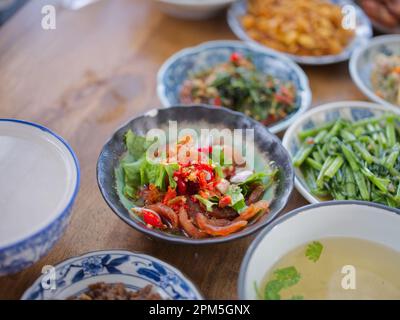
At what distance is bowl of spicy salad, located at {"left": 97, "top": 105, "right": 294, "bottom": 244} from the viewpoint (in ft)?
4.98

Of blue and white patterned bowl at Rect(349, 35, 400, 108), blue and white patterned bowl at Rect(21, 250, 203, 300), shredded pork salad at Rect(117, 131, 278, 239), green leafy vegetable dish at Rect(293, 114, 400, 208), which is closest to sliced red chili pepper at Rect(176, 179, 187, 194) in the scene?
shredded pork salad at Rect(117, 131, 278, 239)

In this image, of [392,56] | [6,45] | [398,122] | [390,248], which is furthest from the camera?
[392,56]

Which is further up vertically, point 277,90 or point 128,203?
point 128,203

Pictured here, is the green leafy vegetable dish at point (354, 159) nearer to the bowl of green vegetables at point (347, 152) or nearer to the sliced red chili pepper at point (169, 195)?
the bowl of green vegetables at point (347, 152)

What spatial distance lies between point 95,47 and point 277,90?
3.41 feet

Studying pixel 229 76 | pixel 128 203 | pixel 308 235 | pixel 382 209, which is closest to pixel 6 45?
pixel 229 76

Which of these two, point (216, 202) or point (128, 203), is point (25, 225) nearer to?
point (128, 203)

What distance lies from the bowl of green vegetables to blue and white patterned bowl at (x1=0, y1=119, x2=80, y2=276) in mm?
870

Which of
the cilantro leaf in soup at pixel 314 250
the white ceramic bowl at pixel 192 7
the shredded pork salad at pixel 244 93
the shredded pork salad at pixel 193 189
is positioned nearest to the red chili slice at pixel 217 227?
the shredded pork salad at pixel 193 189

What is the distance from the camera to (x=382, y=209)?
1521mm

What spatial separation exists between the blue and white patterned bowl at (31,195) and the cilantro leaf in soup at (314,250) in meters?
0.77

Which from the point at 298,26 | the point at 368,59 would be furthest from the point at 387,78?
the point at 298,26

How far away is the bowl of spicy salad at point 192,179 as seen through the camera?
152 cm
